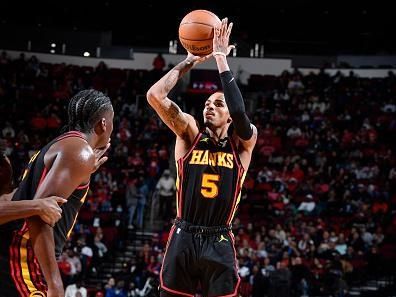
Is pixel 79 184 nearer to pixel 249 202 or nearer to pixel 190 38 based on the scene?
pixel 190 38

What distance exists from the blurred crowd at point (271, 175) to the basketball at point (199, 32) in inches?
319

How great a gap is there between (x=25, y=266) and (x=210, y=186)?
215 cm

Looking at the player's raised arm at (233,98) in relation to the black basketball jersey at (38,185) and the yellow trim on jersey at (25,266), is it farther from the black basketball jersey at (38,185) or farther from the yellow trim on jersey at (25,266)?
the yellow trim on jersey at (25,266)

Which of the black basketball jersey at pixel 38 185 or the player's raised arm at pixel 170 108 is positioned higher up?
the player's raised arm at pixel 170 108

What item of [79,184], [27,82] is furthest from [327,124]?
[79,184]

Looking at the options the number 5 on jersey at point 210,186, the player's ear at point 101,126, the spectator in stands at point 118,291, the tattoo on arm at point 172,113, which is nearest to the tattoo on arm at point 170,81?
the tattoo on arm at point 172,113

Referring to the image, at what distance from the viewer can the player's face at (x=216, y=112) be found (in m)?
6.14

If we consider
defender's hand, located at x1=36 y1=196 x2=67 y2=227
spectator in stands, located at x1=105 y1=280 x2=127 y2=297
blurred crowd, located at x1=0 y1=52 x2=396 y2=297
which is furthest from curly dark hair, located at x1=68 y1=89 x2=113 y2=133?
spectator in stands, located at x1=105 y1=280 x2=127 y2=297

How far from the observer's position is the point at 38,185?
13.4 feet

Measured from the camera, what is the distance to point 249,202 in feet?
58.0

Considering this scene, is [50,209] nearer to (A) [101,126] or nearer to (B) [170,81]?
(A) [101,126]

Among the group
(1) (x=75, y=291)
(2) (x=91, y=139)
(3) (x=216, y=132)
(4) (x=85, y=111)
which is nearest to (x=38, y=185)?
(2) (x=91, y=139)

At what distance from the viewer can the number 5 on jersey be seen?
5.85 m

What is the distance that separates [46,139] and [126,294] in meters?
8.23
